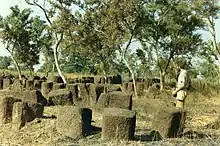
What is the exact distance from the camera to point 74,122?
1009cm

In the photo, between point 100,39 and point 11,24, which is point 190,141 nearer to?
point 100,39

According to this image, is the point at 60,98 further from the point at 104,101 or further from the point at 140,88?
the point at 140,88

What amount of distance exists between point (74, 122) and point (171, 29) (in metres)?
26.3

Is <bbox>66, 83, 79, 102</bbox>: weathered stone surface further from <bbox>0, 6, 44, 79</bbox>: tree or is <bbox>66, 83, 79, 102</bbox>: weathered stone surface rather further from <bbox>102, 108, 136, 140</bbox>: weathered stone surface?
<bbox>0, 6, 44, 79</bbox>: tree

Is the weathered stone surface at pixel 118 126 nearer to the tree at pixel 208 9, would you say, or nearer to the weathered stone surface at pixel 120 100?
the weathered stone surface at pixel 120 100

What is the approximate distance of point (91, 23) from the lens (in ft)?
97.2

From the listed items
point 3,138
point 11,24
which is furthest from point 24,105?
point 11,24

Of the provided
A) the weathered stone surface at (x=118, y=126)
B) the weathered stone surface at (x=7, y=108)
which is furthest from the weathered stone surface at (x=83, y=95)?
the weathered stone surface at (x=118, y=126)

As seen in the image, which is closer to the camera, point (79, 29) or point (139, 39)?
point (79, 29)

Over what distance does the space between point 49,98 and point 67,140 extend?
586 cm

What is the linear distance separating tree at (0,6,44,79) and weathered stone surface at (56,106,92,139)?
101ft

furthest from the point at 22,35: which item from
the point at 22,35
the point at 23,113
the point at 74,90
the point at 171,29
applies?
the point at 23,113

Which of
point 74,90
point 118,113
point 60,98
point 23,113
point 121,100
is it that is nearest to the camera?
point 118,113

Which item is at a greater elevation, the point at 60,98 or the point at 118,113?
the point at 60,98
